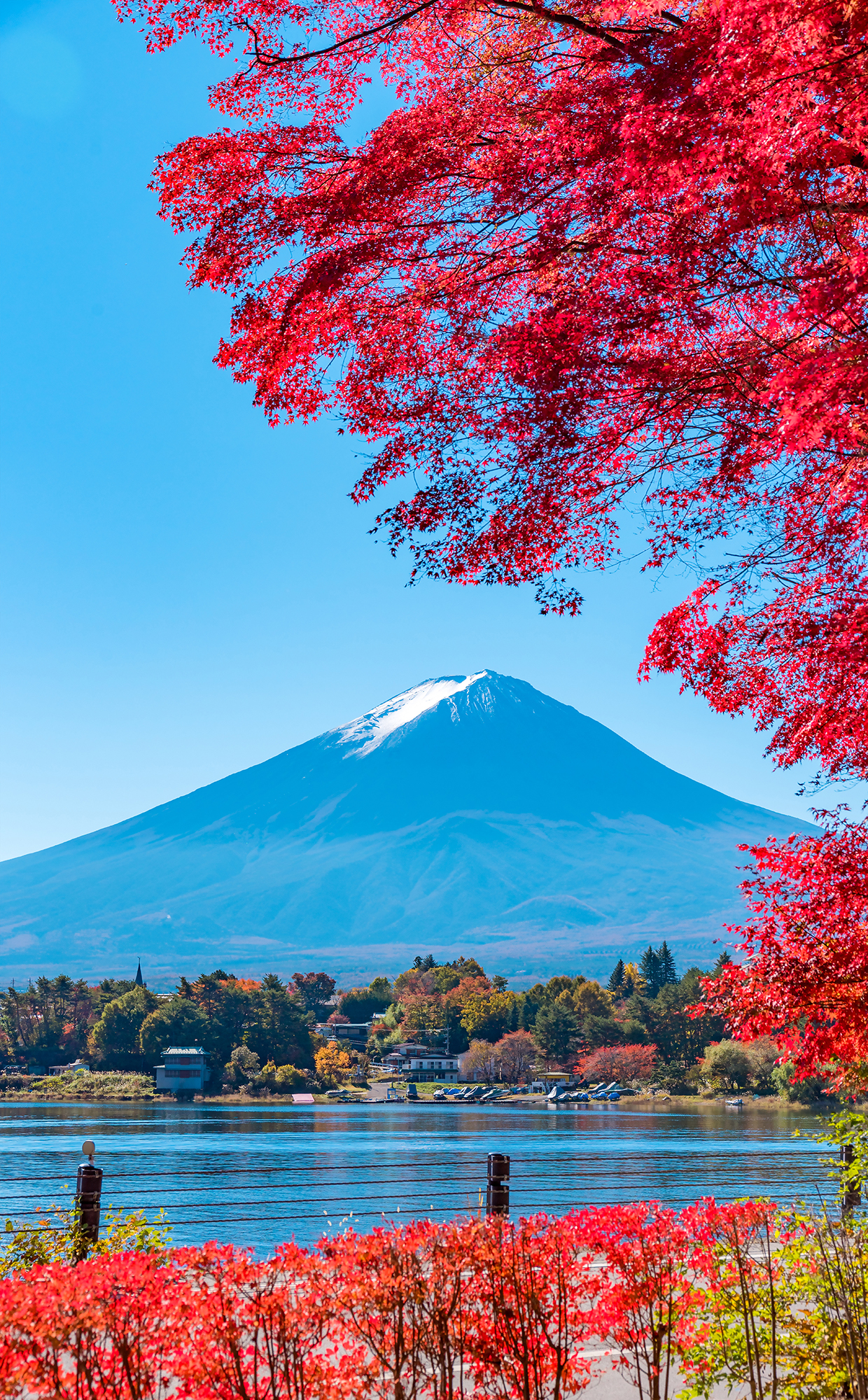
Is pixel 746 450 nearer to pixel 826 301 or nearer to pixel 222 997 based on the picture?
pixel 826 301

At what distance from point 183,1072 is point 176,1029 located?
306cm

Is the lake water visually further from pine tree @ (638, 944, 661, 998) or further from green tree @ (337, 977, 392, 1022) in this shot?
green tree @ (337, 977, 392, 1022)

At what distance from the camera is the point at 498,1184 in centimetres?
584

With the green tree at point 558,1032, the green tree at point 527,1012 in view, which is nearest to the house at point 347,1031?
the green tree at point 527,1012

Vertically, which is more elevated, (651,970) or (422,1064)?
(651,970)

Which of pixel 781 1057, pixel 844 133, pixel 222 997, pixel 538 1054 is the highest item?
pixel 844 133

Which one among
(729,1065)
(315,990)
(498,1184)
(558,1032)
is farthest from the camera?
(315,990)

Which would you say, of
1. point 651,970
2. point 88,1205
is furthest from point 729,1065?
point 88,1205

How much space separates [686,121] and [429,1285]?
3833mm

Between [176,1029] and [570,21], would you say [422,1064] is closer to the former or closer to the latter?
[176,1029]

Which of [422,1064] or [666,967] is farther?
[666,967]

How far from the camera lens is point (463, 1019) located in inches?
3305

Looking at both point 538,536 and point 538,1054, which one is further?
point 538,1054

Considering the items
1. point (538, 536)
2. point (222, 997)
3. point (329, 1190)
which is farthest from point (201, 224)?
point (222, 997)
